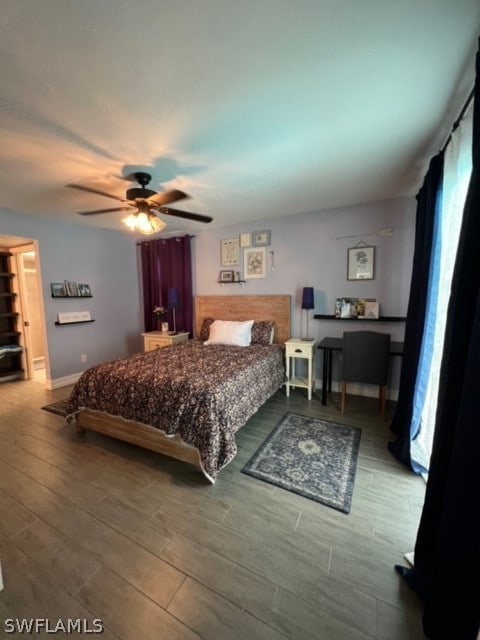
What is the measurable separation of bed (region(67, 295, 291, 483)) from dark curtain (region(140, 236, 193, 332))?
1489 mm

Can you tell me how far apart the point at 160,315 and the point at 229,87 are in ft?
12.1

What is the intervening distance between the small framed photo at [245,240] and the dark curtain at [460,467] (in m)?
3.05

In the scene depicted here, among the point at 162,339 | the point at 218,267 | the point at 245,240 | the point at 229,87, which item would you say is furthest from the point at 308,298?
the point at 229,87

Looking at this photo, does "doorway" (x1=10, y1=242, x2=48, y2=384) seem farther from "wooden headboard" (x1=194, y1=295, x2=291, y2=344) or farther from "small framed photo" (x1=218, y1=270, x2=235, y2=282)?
"small framed photo" (x1=218, y1=270, x2=235, y2=282)

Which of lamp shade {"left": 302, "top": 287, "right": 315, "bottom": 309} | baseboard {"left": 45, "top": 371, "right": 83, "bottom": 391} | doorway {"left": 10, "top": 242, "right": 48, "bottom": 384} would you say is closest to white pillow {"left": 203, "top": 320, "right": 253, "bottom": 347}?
lamp shade {"left": 302, "top": 287, "right": 315, "bottom": 309}

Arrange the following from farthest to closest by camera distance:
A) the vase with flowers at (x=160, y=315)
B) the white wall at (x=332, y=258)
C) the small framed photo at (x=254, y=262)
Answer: the vase with flowers at (x=160, y=315), the small framed photo at (x=254, y=262), the white wall at (x=332, y=258)

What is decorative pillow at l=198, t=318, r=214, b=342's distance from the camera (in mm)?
4121

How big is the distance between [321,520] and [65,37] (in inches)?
108

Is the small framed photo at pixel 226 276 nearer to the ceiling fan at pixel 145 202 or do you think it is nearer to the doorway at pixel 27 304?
the ceiling fan at pixel 145 202

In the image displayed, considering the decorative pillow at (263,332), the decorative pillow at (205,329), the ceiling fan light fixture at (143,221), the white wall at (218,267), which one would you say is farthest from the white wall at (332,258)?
the ceiling fan light fixture at (143,221)

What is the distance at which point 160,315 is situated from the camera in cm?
462

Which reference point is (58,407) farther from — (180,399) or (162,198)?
(162,198)

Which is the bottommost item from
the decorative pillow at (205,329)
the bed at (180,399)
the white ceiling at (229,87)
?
the bed at (180,399)

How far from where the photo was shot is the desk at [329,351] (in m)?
3.04
